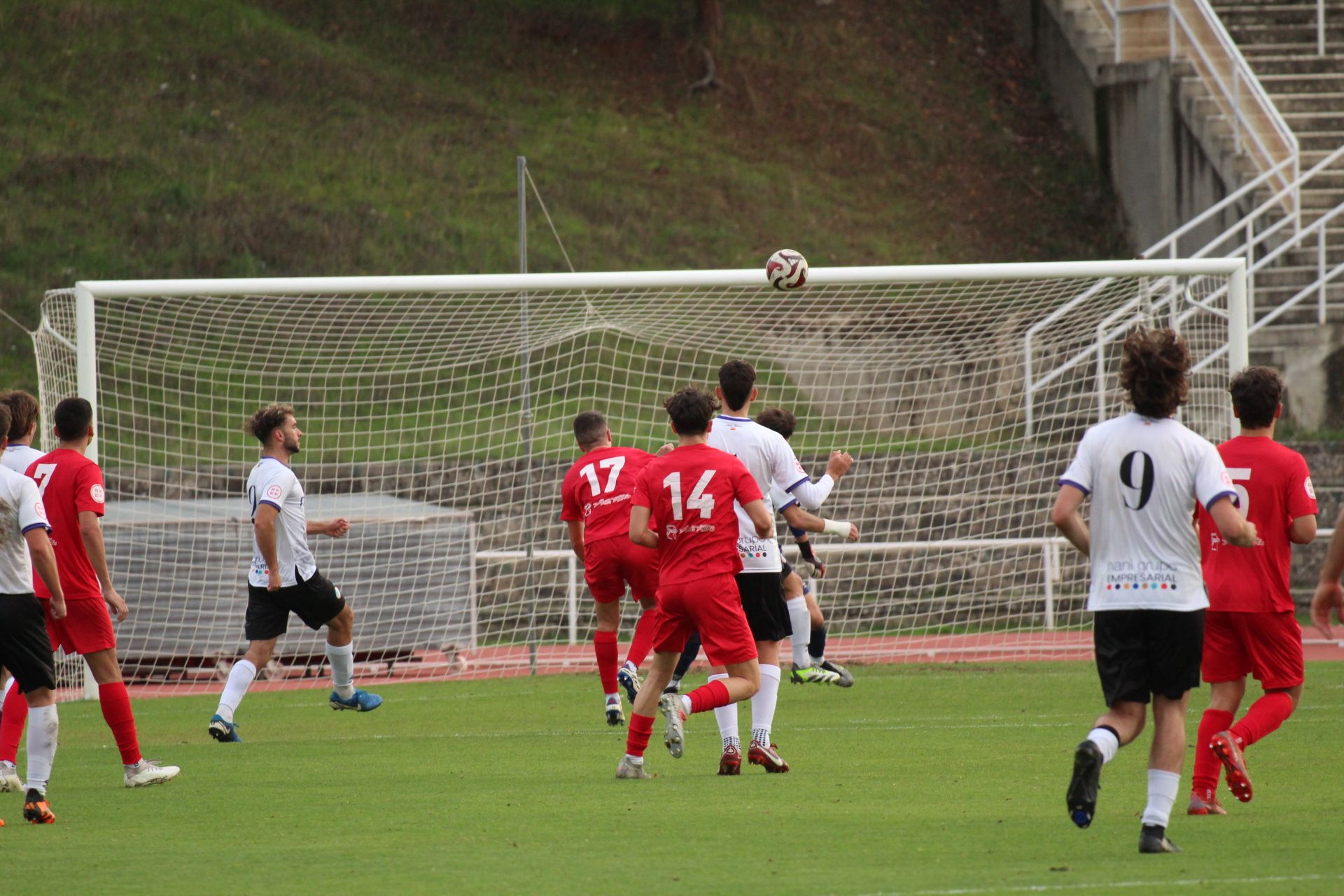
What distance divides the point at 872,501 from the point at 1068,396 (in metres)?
2.45

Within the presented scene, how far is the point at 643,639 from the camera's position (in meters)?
9.91

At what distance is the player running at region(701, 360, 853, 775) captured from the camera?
772 cm

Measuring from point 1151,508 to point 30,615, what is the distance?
15.6ft

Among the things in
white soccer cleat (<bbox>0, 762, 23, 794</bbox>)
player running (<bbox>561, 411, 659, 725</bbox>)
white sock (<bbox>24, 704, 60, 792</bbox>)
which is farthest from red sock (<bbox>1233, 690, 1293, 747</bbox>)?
white soccer cleat (<bbox>0, 762, 23, 794</bbox>)

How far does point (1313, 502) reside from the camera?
636 centimetres

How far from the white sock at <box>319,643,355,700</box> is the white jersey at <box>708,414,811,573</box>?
3.55 metres

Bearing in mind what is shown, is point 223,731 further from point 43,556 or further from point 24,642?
point 43,556

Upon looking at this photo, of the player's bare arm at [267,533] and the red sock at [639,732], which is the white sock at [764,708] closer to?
the red sock at [639,732]

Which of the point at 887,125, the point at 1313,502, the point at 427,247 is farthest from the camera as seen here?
→ the point at 887,125

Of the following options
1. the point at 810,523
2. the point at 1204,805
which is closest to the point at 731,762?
the point at 810,523

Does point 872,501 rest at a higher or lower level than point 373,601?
higher

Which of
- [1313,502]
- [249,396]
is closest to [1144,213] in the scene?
[249,396]

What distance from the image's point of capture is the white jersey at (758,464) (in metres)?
7.85

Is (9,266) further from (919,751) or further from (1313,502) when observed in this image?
(1313,502)
